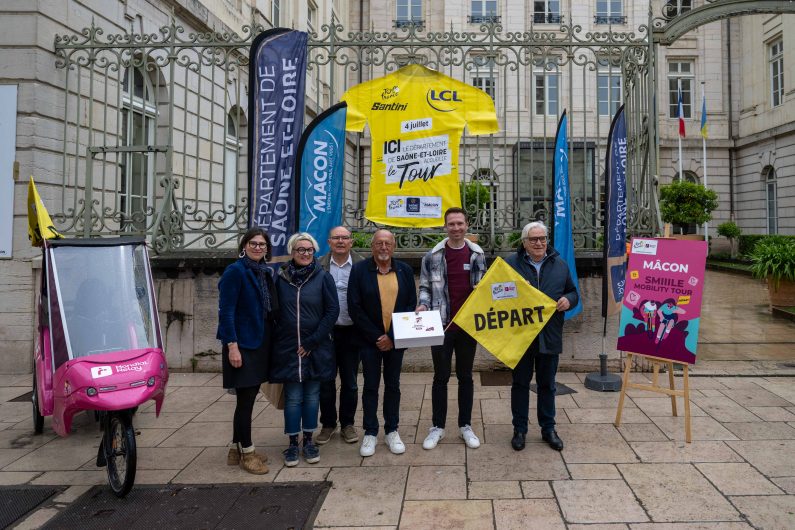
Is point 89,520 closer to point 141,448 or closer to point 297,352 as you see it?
point 141,448

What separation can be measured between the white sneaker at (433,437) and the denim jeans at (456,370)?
4 centimetres

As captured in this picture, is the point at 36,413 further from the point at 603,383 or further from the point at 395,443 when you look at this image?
the point at 603,383

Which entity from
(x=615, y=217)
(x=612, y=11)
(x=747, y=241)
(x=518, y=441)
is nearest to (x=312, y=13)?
(x=612, y=11)

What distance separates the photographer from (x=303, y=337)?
14.1 feet

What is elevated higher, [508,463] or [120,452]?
[120,452]

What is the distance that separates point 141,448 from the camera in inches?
189

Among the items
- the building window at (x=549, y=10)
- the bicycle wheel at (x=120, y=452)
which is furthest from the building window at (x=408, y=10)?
the bicycle wheel at (x=120, y=452)

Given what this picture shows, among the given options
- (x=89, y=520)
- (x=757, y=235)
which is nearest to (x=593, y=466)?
(x=89, y=520)

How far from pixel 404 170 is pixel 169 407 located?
12.6 feet

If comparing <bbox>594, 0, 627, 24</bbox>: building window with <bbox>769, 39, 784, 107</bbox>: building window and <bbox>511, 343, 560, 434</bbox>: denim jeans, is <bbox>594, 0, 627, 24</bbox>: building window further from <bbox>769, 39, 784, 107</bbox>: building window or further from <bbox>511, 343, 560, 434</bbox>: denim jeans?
<bbox>511, 343, 560, 434</bbox>: denim jeans

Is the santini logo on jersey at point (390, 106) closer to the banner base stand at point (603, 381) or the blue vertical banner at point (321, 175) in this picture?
the blue vertical banner at point (321, 175)

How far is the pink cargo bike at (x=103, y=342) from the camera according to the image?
386cm

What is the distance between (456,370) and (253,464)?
73.0 inches

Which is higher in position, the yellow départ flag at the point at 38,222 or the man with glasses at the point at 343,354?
the yellow départ flag at the point at 38,222
